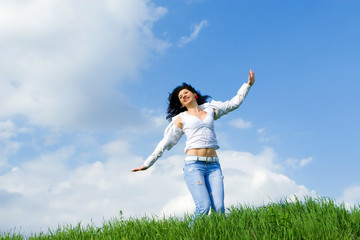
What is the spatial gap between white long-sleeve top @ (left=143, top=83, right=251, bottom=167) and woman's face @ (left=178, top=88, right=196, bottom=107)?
0.72ft

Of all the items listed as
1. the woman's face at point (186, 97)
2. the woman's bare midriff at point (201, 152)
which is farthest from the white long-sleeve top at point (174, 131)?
the woman's bare midriff at point (201, 152)

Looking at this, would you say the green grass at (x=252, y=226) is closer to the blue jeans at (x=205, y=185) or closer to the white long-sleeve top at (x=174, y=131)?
the blue jeans at (x=205, y=185)

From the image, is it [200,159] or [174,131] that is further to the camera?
[174,131]

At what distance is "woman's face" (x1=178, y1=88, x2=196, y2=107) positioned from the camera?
20.1 feet

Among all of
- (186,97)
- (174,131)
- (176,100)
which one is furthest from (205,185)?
(176,100)

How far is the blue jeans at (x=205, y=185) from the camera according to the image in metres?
5.41

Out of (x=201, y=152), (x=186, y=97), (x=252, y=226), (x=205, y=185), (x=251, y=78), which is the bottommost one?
(x=252, y=226)

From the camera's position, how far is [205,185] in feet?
18.1

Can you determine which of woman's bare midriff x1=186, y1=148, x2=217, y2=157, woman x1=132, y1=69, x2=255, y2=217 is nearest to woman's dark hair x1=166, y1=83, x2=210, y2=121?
woman x1=132, y1=69, x2=255, y2=217

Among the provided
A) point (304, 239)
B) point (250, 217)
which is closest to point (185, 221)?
point (250, 217)

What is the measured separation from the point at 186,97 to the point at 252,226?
81.7 inches

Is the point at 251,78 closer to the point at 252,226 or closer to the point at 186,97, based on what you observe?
the point at 186,97

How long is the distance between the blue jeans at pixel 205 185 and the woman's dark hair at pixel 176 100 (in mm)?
1314

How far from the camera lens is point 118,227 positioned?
19.7 ft
